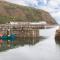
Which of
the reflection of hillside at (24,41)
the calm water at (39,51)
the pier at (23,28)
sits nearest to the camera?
the calm water at (39,51)

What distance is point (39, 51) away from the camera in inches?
478

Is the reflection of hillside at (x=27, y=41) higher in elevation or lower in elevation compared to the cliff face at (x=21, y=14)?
lower

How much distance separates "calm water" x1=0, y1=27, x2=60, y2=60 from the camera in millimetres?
11492

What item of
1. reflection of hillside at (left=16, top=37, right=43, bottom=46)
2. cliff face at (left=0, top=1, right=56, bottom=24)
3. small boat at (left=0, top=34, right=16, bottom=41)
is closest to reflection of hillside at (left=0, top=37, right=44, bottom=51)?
reflection of hillside at (left=16, top=37, right=43, bottom=46)

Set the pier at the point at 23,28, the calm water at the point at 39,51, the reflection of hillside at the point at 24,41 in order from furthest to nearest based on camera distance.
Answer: the reflection of hillside at the point at 24,41, the pier at the point at 23,28, the calm water at the point at 39,51

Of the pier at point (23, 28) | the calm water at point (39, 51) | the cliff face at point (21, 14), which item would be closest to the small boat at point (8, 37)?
the pier at point (23, 28)

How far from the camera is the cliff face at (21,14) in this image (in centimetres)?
1266

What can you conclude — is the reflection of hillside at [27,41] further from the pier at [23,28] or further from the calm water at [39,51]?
the pier at [23,28]

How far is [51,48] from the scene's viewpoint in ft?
40.9

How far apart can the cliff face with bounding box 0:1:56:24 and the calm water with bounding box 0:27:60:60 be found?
0.48 m

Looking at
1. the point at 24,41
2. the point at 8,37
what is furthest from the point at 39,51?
the point at 8,37

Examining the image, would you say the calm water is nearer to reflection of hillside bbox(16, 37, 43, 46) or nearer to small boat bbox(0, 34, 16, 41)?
reflection of hillside bbox(16, 37, 43, 46)

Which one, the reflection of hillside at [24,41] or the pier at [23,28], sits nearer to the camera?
the pier at [23,28]

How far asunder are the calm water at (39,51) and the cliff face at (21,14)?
1.56 feet
